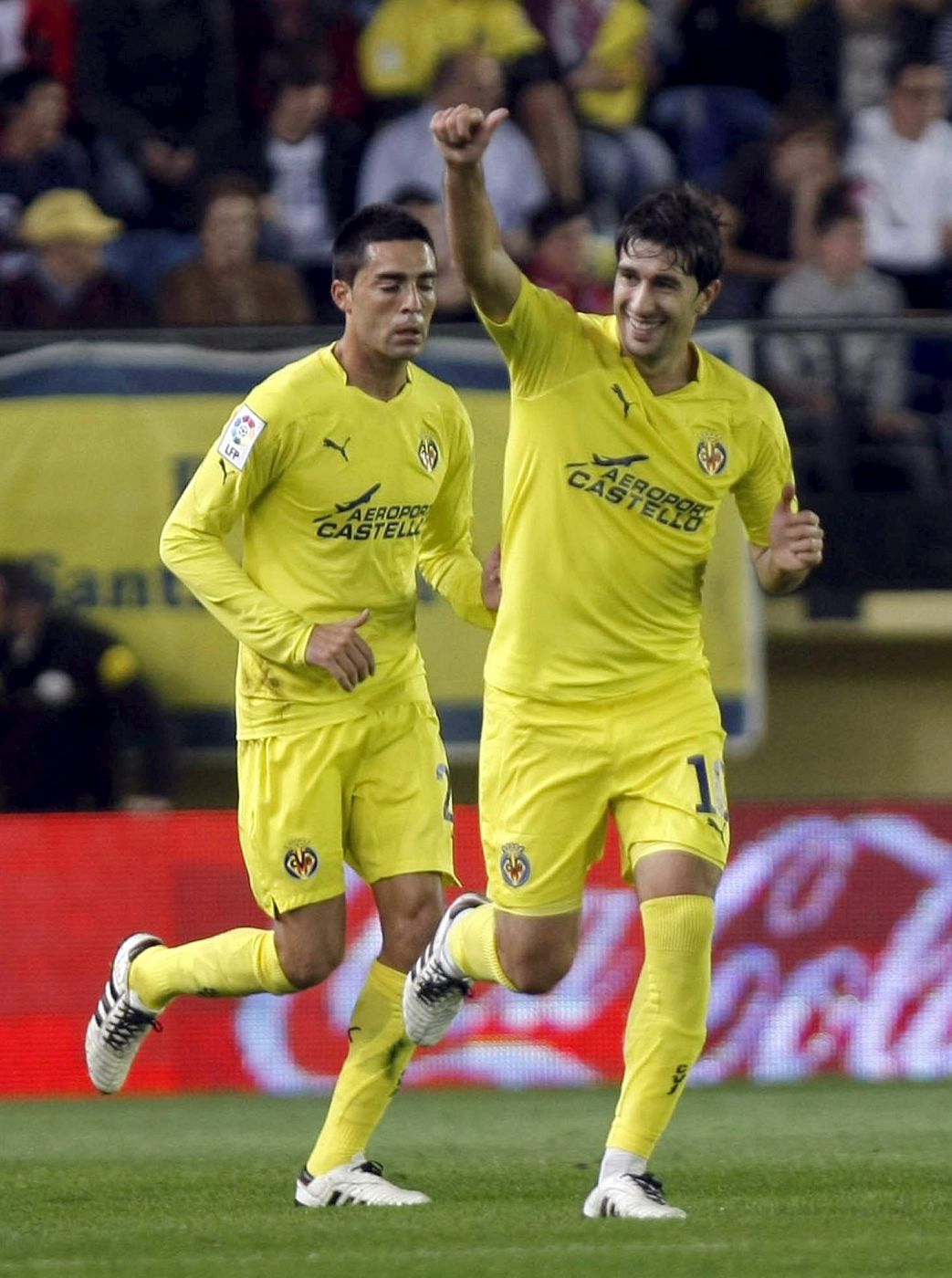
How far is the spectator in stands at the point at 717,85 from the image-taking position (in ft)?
38.6

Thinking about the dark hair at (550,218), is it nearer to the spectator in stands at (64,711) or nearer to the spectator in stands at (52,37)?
the spectator in stands at (52,37)

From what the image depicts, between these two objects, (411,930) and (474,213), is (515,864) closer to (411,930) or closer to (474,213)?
(411,930)

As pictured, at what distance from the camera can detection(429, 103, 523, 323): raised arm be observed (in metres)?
5.03

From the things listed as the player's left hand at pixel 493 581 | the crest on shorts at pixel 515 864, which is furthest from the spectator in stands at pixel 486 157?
the crest on shorts at pixel 515 864

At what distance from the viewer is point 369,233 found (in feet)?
20.1

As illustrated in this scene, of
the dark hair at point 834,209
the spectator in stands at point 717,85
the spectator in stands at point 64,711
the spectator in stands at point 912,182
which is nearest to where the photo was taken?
the spectator in stands at point 64,711

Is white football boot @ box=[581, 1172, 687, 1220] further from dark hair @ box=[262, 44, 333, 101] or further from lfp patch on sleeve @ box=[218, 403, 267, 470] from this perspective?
dark hair @ box=[262, 44, 333, 101]

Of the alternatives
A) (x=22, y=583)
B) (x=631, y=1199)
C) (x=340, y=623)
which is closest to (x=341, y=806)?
(x=340, y=623)

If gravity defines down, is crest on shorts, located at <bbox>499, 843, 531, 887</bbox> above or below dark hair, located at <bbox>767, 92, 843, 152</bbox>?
below

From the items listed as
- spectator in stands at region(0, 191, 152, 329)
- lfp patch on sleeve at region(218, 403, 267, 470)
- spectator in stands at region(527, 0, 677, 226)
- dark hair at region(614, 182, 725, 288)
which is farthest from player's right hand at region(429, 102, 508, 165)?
spectator in stands at region(527, 0, 677, 226)

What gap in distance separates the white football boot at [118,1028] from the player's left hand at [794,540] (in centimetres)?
217

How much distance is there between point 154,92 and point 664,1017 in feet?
24.1

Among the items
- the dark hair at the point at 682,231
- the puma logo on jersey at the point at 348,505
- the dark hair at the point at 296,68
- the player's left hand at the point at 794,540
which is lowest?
the player's left hand at the point at 794,540

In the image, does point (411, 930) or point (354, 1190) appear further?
point (411, 930)
